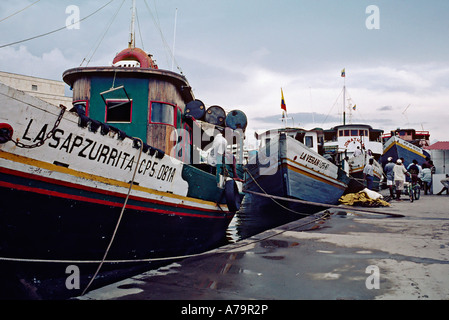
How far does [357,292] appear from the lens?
3.32 m

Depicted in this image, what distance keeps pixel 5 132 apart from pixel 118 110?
4.15 meters

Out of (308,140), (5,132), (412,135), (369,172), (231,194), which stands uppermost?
(412,135)

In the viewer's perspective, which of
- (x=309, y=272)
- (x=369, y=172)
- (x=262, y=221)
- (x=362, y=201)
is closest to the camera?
(x=309, y=272)

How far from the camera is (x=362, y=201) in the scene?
1282 cm

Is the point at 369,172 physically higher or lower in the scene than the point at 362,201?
higher

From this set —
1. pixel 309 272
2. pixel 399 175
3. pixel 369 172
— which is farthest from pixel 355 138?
pixel 309 272

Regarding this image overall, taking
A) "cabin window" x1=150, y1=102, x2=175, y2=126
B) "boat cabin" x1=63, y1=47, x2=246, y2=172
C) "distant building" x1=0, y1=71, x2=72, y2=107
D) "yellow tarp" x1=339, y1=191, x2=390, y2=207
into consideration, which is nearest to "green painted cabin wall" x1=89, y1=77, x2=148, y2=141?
"boat cabin" x1=63, y1=47, x2=246, y2=172

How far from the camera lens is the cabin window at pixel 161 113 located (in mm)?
6883

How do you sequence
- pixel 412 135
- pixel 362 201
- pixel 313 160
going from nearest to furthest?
pixel 313 160, pixel 362 201, pixel 412 135

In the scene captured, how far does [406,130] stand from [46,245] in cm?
5464

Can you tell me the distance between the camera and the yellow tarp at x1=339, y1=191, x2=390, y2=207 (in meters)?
12.3

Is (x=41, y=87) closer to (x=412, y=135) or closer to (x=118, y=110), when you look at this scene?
(x=118, y=110)

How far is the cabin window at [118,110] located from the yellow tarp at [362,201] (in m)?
9.93
